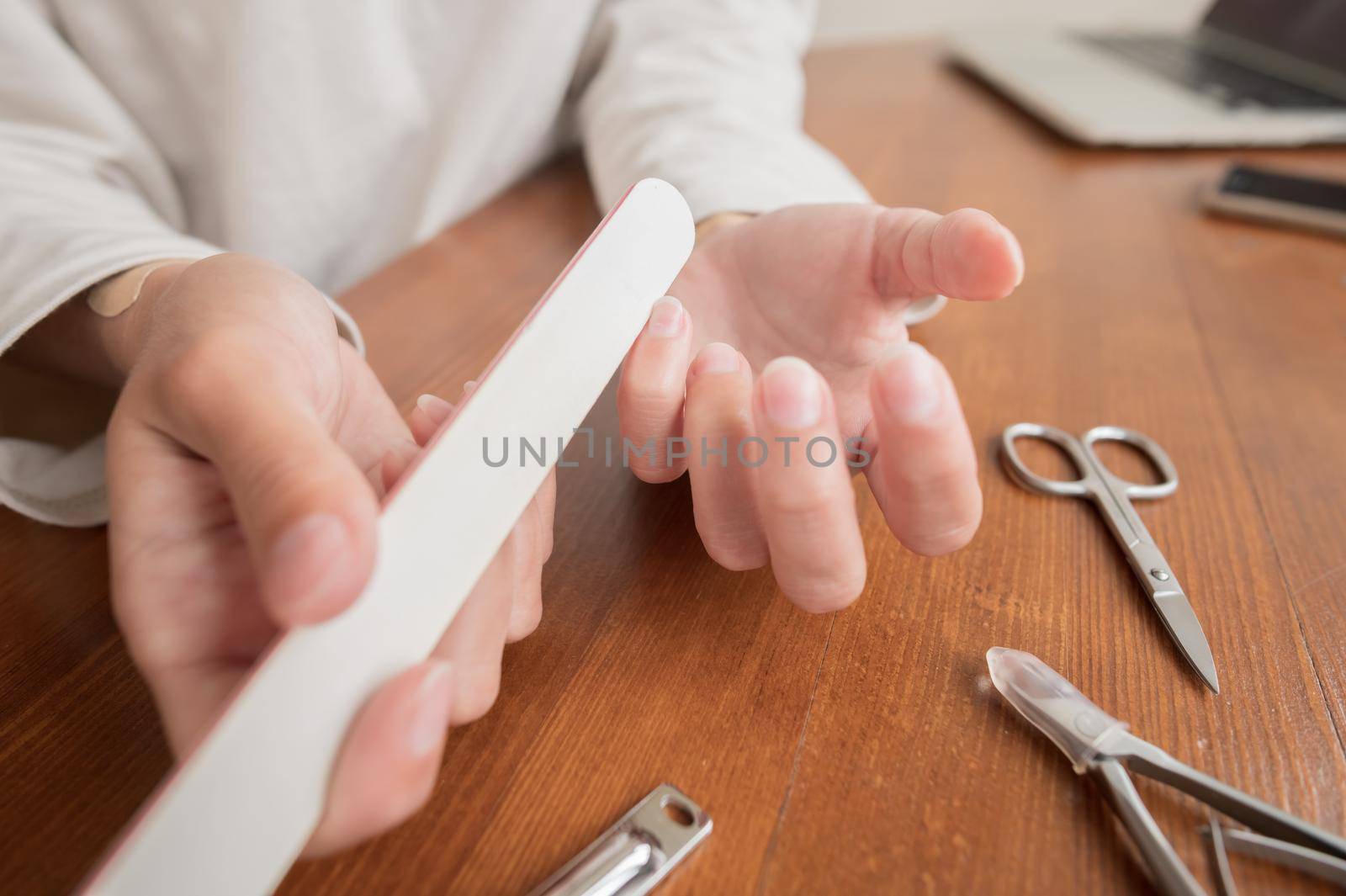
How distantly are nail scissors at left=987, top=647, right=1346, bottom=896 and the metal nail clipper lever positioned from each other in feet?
0.33

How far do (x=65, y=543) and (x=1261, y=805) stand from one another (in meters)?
0.38

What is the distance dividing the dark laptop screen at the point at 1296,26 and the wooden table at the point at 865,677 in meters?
0.56

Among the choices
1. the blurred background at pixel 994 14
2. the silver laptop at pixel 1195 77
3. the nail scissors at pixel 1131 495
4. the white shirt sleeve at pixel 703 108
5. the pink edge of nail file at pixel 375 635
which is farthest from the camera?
the blurred background at pixel 994 14

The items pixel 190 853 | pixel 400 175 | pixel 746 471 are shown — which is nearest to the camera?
pixel 190 853

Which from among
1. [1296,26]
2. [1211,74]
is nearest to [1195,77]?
[1211,74]

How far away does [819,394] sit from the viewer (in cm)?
23

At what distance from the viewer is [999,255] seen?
258 millimetres

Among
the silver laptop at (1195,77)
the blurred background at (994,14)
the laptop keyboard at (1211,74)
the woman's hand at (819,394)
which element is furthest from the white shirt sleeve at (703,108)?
the blurred background at (994,14)

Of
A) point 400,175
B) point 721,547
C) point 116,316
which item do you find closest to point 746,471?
point 721,547

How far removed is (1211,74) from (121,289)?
95 cm

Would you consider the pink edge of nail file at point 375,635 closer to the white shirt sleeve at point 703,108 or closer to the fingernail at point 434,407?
the fingernail at point 434,407

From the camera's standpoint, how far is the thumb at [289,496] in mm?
160

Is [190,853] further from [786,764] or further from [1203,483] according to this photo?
[1203,483]

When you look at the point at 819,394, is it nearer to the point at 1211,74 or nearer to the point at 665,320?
the point at 665,320
